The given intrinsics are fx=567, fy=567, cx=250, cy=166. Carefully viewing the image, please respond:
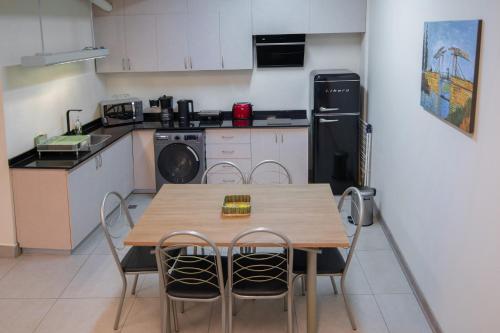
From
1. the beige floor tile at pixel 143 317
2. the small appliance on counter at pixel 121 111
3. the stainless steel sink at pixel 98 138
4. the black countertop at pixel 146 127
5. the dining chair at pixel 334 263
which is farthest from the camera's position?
the small appliance on counter at pixel 121 111

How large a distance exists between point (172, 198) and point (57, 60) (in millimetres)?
1530

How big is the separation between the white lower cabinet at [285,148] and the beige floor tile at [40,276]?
2.29 m

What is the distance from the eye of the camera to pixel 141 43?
20.8 feet

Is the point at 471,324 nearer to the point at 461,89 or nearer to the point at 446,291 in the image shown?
the point at 446,291

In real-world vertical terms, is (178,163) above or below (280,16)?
below

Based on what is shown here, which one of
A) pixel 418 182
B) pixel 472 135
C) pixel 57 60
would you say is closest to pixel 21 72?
pixel 57 60

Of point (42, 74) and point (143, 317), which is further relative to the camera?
point (42, 74)

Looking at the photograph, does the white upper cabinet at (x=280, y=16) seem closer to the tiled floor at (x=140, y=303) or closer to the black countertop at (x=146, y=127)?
the black countertop at (x=146, y=127)

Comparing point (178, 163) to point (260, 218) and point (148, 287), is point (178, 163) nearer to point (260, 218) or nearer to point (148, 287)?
point (148, 287)

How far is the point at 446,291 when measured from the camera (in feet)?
11.0

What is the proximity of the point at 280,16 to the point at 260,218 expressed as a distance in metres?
3.26

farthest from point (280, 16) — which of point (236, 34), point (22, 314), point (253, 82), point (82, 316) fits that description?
point (22, 314)

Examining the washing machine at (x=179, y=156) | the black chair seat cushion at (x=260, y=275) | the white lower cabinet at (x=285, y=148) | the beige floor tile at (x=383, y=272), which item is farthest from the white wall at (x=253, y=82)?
the black chair seat cushion at (x=260, y=275)

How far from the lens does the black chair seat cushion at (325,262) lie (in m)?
3.54
